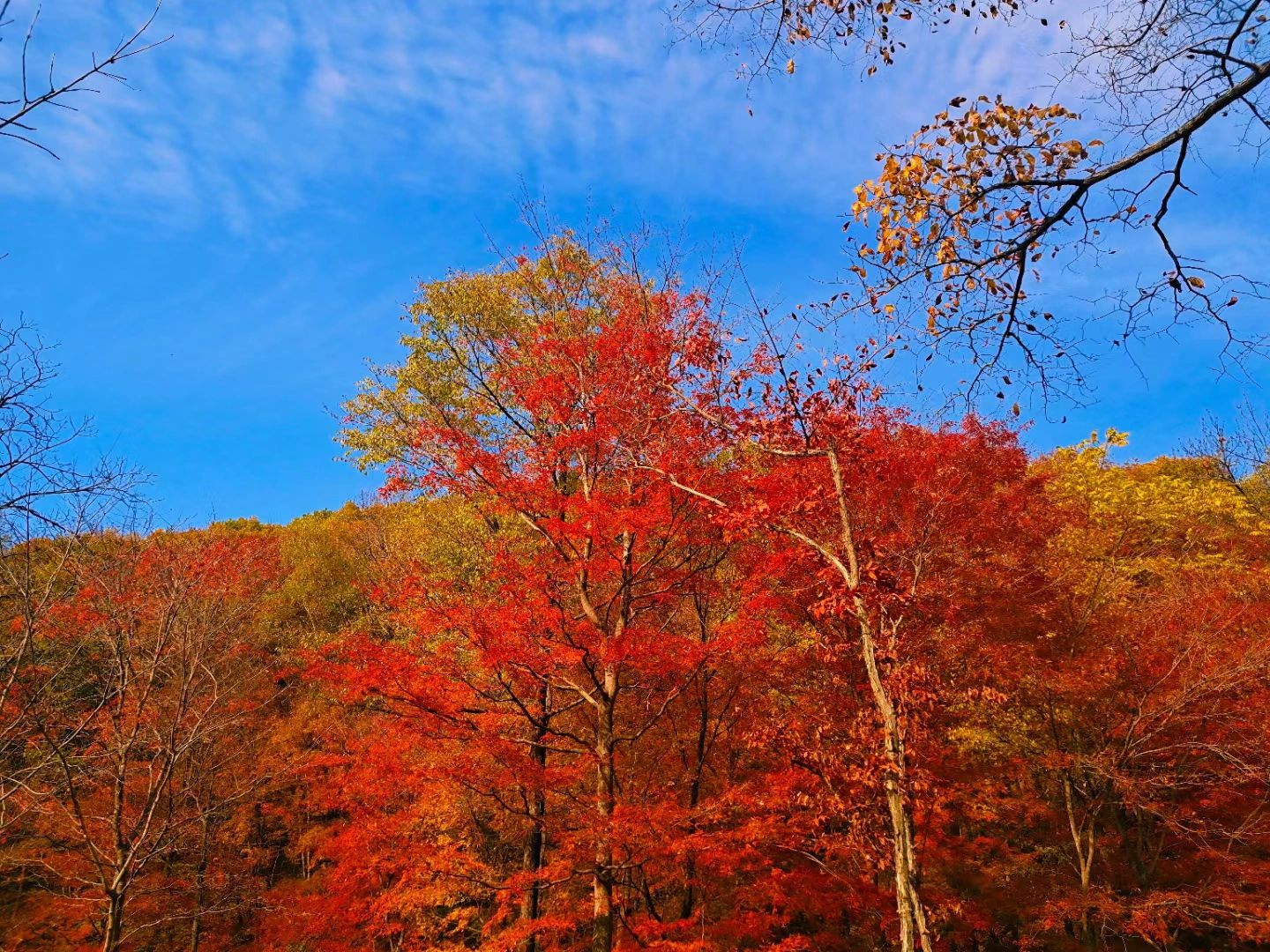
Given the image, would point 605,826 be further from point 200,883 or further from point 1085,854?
point 200,883

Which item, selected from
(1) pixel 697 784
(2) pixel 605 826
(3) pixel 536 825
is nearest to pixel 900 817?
(2) pixel 605 826

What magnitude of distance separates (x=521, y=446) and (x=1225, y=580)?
1715cm

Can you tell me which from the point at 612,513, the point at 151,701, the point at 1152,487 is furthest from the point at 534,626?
the point at 1152,487

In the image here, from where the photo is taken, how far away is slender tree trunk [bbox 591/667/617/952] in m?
→ 10.7

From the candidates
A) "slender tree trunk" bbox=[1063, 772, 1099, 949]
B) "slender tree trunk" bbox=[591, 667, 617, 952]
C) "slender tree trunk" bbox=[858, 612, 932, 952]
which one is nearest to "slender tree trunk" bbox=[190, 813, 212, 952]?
"slender tree trunk" bbox=[591, 667, 617, 952]

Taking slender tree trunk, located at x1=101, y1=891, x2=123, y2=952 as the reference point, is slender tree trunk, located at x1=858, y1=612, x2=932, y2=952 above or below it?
above

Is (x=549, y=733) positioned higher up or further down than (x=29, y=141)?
further down

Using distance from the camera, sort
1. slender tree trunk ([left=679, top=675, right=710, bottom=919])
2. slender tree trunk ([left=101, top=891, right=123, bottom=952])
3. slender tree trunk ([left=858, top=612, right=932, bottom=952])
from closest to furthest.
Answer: slender tree trunk ([left=858, top=612, right=932, bottom=952]) → slender tree trunk ([left=101, top=891, right=123, bottom=952]) → slender tree trunk ([left=679, top=675, right=710, bottom=919])

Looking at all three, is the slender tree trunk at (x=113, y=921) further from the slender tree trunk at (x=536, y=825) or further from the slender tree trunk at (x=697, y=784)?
the slender tree trunk at (x=697, y=784)

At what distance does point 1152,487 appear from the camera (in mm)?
23234

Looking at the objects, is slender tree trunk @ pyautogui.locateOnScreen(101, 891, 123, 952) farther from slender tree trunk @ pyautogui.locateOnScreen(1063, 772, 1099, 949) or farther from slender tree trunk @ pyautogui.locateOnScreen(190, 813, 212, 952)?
slender tree trunk @ pyautogui.locateOnScreen(1063, 772, 1099, 949)

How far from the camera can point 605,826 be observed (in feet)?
34.6

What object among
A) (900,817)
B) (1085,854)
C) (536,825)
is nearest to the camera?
(900,817)

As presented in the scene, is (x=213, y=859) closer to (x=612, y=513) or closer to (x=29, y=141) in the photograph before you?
(x=612, y=513)
